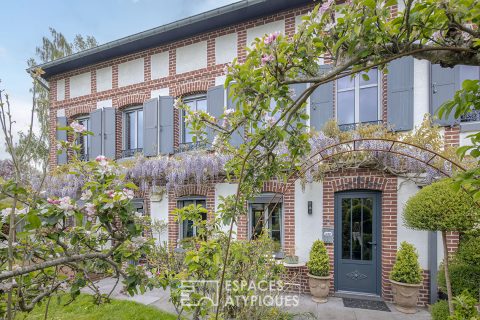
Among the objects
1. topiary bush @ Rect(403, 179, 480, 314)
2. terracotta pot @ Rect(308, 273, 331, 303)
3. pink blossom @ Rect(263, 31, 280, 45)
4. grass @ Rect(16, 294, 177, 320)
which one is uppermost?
pink blossom @ Rect(263, 31, 280, 45)

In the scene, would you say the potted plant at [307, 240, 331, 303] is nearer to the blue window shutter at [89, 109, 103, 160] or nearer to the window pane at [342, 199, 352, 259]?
the window pane at [342, 199, 352, 259]

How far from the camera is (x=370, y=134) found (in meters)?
4.52

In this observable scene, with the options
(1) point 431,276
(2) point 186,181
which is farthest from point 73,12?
(1) point 431,276

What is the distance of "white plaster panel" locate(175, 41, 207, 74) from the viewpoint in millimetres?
6137

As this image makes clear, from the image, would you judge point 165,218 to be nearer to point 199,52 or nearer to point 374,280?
point 199,52

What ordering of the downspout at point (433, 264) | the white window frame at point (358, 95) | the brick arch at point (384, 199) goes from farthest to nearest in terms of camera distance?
the white window frame at point (358, 95) < the brick arch at point (384, 199) < the downspout at point (433, 264)

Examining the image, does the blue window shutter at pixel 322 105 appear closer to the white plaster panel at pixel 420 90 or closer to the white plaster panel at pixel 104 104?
the white plaster panel at pixel 420 90

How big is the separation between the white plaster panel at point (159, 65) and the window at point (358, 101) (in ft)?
13.6

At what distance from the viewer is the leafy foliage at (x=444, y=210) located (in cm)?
306

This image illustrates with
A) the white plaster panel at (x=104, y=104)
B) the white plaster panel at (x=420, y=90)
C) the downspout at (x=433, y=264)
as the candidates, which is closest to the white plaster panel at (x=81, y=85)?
the white plaster panel at (x=104, y=104)

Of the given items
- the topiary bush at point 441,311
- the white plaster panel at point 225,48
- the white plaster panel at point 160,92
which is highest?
the white plaster panel at point 225,48

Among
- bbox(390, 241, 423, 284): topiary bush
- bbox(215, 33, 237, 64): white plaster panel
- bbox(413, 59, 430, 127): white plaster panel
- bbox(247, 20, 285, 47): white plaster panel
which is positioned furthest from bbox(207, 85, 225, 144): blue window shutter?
bbox(390, 241, 423, 284): topiary bush

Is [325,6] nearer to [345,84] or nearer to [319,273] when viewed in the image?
[345,84]

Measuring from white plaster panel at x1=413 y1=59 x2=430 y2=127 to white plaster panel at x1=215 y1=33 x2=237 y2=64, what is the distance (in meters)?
3.56
